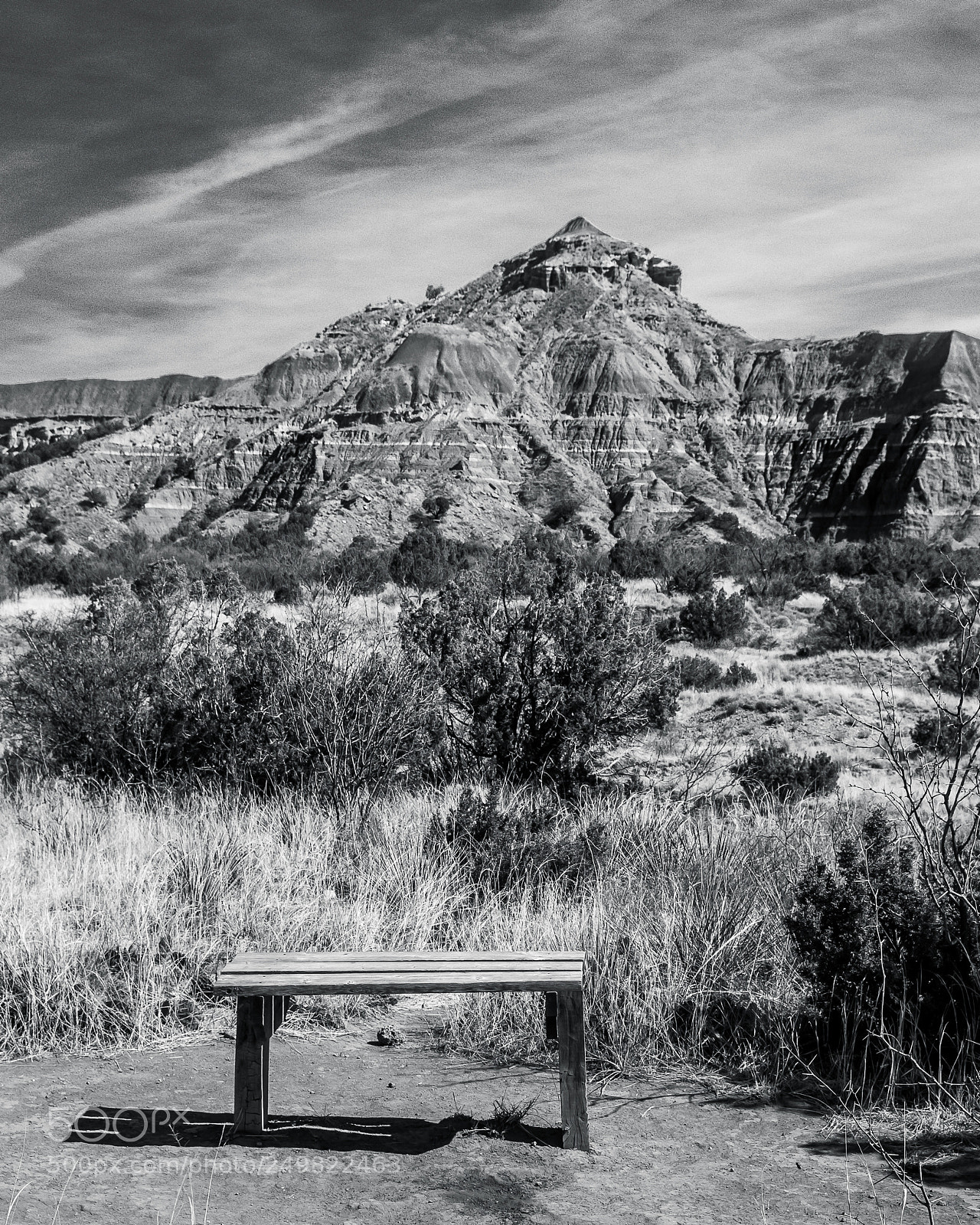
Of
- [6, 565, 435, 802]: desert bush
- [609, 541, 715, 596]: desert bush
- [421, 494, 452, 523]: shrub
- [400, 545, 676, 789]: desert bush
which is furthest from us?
[421, 494, 452, 523]: shrub

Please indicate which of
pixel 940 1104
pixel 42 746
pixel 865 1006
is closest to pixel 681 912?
pixel 865 1006

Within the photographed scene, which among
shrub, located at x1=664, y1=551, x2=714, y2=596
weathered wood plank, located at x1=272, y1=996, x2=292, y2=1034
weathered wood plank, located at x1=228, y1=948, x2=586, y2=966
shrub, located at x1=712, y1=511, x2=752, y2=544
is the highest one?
shrub, located at x1=712, y1=511, x2=752, y2=544

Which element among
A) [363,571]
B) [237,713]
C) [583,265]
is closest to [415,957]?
[237,713]

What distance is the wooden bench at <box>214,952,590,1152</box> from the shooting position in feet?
11.9

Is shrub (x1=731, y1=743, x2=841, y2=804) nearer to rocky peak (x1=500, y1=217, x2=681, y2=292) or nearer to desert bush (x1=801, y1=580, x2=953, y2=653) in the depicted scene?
desert bush (x1=801, y1=580, x2=953, y2=653)

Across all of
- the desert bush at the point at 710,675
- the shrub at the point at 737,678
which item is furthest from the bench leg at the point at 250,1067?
the shrub at the point at 737,678

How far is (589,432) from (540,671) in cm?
6993

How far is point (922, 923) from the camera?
4438 mm

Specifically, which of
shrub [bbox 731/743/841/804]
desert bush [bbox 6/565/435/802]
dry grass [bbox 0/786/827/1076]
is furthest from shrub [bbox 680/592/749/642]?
dry grass [bbox 0/786/827/1076]

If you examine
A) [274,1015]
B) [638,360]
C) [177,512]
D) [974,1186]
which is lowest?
[974,1186]

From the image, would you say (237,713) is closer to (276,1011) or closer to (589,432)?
(276,1011)

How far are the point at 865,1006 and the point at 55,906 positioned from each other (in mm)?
3849

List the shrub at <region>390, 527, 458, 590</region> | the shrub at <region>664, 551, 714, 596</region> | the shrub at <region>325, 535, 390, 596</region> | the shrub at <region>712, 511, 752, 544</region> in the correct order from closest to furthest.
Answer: the shrub at <region>325, 535, 390, 596</region> < the shrub at <region>664, 551, 714, 596</region> < the shrub at <region>390, 527, 458, 590</region> < the shrub at <region>712, 511, 752, 544</region>

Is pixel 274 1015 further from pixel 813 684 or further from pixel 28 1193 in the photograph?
pixel 813 684
